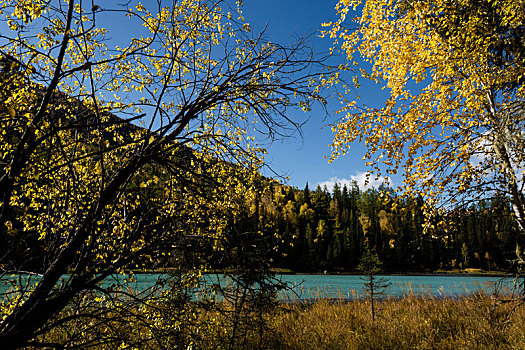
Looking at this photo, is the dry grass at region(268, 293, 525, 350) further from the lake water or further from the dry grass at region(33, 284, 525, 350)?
the lake water

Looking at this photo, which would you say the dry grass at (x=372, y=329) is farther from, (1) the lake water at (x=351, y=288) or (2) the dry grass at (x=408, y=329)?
(1) the lake water at (x=351, y=288)

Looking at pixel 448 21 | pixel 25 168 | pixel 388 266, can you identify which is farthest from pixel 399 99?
pixel 388 266

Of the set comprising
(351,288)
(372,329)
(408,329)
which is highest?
(408,329)

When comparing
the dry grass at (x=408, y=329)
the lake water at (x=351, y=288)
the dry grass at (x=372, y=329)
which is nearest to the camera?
the lake water at (x=351, y=288)

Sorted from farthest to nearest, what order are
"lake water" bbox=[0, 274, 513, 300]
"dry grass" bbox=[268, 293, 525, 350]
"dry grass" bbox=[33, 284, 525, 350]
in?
"dry grass" bbox=[268, 293, 525, 350], "dry grass" bbox=[33, 284, 525, 350], "lake water" bbox=[0, 274, 513, 300]

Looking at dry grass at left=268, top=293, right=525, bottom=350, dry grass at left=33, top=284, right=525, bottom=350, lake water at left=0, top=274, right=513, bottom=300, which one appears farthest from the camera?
dry grass at left=268, top=293, right=525, bottom=350

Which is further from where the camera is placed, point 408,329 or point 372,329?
point 372,329

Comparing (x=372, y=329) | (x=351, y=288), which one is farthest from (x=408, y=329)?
(x=351, y=288)

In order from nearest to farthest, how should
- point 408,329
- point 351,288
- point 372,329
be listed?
point 408,329 < point 372,329 < point 351,288

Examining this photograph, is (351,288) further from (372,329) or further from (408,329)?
(408,329)

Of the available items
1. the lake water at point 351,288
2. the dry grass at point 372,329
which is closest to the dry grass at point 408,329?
the dry grass at point 372,329

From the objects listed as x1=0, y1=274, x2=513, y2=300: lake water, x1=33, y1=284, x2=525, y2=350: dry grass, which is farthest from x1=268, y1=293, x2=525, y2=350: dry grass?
x1=0, y1=274, x2=513, y2=300: lake water

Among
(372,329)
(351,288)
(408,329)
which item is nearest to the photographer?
(408,329)

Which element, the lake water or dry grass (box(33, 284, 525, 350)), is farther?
dry grass (box(33, 284, 525, 350))
